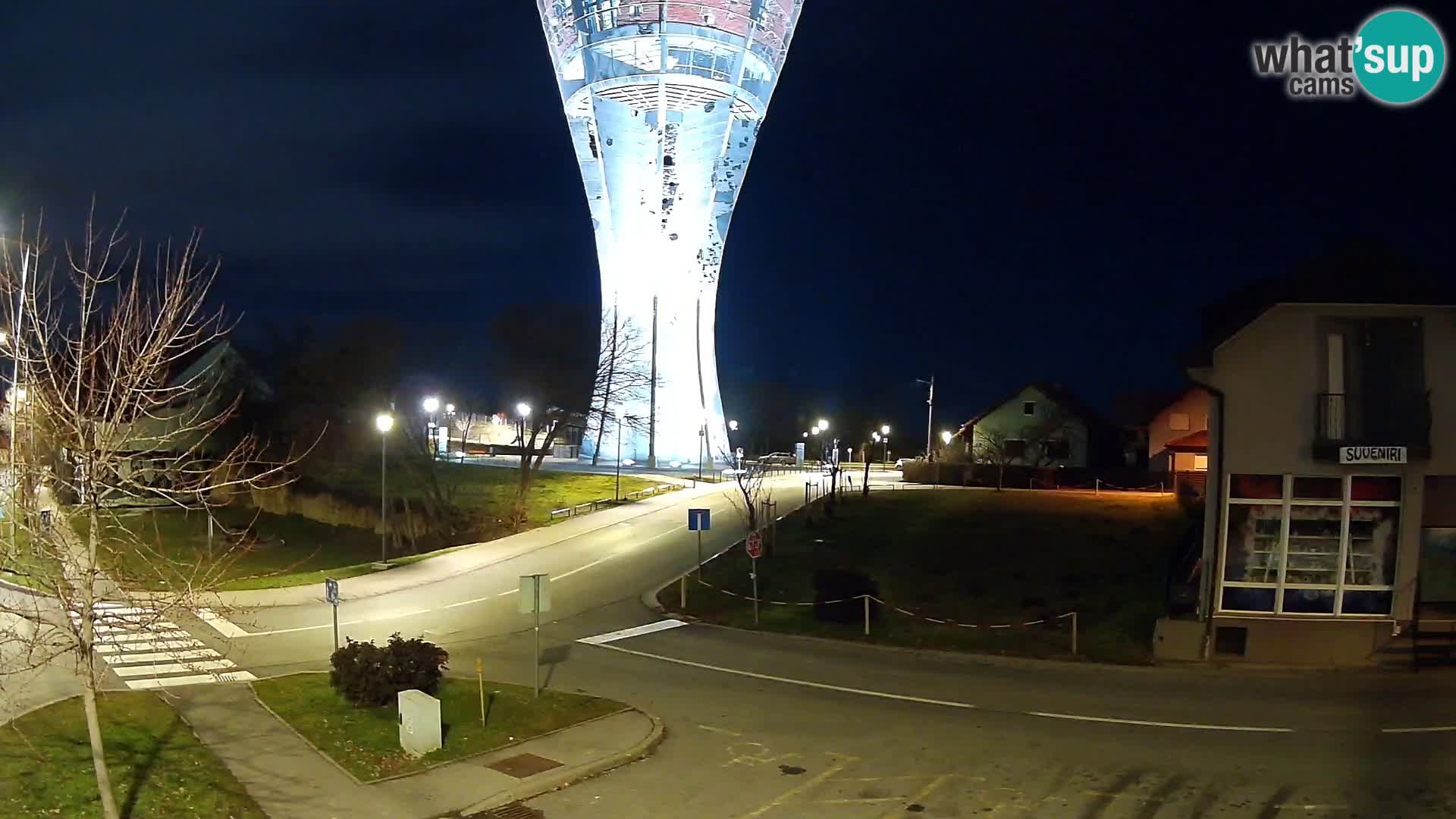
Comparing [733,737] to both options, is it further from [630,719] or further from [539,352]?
[539,352]

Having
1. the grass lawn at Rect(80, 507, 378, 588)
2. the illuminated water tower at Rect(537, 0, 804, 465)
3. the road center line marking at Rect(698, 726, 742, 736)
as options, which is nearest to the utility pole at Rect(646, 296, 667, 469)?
the illuminated water tower at Rect(537, 0, 804, 465)

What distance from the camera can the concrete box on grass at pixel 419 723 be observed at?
44.5 ft

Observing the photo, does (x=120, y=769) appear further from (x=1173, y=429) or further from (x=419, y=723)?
(x=1173, y=429)

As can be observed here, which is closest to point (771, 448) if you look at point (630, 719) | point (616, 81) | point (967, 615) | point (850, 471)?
point (850, 471)

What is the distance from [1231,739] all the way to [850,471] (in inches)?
2411

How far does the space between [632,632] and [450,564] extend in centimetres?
1087

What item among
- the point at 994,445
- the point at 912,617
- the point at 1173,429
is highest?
the point at 1173,429

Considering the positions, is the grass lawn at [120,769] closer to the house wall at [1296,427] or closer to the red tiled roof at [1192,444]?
the house wall at [1296,427]

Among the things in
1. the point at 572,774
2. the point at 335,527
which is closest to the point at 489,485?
the point at 335,527

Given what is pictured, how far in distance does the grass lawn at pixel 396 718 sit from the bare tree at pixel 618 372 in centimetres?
3399

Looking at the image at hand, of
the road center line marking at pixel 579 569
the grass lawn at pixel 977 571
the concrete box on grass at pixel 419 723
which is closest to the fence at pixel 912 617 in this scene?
the grass lawn at pixel 977 571

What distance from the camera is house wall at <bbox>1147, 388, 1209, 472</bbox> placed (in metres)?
59.0

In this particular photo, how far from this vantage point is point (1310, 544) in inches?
784

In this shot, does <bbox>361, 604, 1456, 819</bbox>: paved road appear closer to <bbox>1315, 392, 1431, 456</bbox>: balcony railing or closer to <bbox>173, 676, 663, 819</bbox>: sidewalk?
<bbox>173, 676, 663, 819</bbox>: sidewalk
